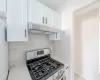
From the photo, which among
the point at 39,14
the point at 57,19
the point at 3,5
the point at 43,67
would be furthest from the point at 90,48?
the point at 3,5

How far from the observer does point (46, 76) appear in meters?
1.07

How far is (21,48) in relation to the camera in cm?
151

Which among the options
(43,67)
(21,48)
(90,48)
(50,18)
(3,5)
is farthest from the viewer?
(90,48)

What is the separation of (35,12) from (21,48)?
753 mm

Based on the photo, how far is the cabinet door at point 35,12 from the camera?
51.5 inches

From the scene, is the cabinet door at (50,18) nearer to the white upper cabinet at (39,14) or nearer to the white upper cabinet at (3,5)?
the white upper cabinet at (39,14)

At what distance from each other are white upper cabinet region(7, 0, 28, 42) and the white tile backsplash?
404mm

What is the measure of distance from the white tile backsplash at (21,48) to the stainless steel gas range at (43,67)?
122 mm

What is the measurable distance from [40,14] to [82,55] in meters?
2.02

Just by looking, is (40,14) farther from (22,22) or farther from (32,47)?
(32,47)

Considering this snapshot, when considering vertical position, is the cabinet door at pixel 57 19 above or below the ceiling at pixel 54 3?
below

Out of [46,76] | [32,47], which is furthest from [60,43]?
[46,76]

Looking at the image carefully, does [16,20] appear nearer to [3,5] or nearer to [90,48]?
[3,5]

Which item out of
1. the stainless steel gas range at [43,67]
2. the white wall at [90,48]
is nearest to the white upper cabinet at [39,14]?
the stainless steel gas range at [43,67]
